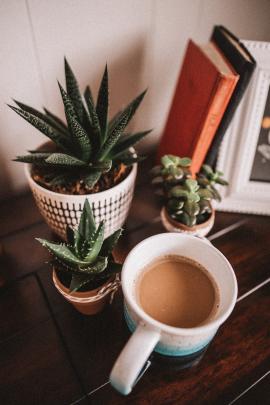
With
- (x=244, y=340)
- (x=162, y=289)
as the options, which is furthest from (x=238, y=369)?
(x=162, y=289)

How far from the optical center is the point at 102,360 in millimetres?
463

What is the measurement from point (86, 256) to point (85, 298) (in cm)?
7

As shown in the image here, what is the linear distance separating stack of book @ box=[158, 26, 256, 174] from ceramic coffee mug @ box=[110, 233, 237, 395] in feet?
0.83

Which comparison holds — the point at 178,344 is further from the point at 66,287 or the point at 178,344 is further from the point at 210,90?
the point at 210,90

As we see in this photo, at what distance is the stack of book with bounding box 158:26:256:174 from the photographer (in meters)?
0.56

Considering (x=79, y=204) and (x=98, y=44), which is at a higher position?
(x=98, y=44)

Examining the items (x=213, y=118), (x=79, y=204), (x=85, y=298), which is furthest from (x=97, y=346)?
(x=213, y=118)

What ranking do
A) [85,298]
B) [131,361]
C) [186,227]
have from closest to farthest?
[131,361] < [85,298] < [186,227]

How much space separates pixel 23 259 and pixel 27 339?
6.4 inches

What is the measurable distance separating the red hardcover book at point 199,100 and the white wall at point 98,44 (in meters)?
0.08

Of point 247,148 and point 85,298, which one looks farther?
point 247,148

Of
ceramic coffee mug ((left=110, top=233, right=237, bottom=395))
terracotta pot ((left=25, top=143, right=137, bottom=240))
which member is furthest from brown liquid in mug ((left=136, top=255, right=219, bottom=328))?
terracotta pot ((left=25, top=143, right=137, bottom=240))

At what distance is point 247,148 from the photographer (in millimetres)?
637

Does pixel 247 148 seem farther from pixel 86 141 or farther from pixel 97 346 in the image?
pixel 97 346
